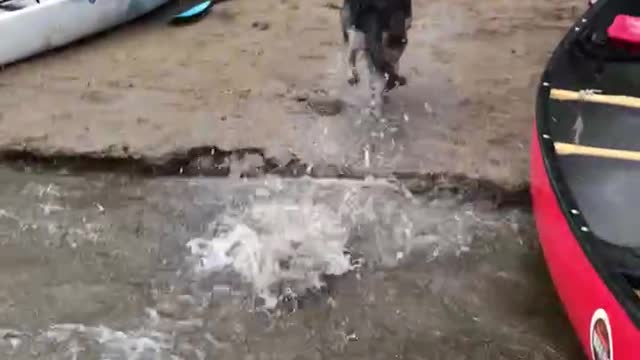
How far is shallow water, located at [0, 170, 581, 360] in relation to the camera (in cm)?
329

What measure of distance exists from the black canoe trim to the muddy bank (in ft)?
2.37

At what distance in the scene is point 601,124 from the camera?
3744 mm

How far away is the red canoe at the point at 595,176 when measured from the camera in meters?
2.62

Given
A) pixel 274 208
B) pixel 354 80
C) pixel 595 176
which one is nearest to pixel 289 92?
pixel 354 80

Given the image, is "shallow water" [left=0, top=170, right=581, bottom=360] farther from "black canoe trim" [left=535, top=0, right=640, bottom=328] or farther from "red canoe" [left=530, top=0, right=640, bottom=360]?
"black canoe trim" [left=535, top=0, right=640, bottom=328]

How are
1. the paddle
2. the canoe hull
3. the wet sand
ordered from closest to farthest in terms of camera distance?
the canoe hull < the wet sand < the paddle

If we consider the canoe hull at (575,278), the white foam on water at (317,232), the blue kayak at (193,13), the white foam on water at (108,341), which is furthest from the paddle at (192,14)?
the canoe hull at (575,278)

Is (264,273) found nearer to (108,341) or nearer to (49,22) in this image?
(108,341)

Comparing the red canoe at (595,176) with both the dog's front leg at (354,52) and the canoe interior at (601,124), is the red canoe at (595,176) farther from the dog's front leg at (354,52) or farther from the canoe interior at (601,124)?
the dog's front leg at (354,52)

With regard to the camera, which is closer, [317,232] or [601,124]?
[601,124]

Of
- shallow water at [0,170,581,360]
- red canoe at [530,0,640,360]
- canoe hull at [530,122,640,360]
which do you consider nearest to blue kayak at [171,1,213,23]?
shallow water at [0,170,581,360]

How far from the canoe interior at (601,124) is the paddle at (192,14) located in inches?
97.7

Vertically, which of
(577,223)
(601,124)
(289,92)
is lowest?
(289,92)

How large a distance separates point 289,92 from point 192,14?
4.03 feet
